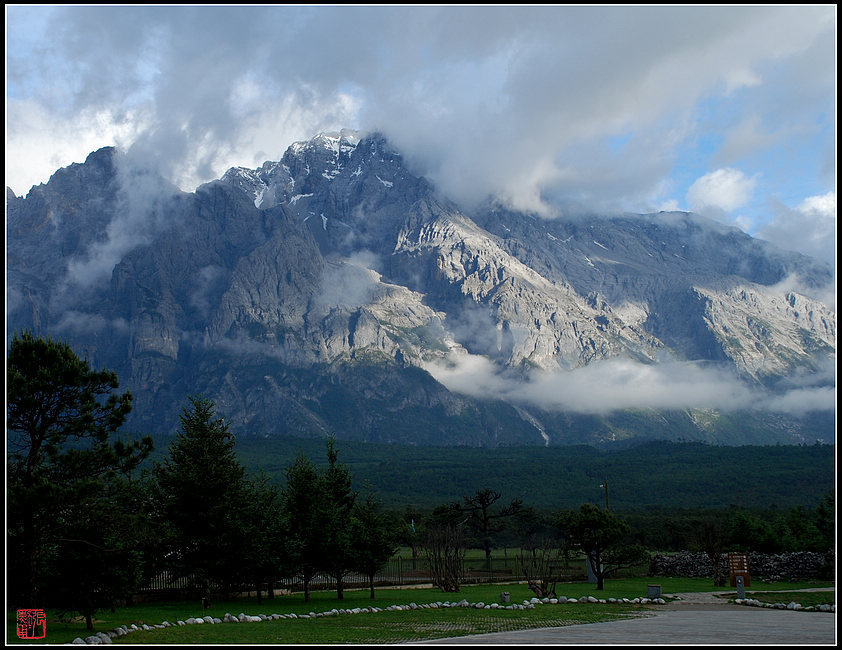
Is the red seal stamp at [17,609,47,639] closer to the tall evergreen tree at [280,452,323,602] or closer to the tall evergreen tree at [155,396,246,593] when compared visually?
the tall evergreen tree at [155,396,246,593]

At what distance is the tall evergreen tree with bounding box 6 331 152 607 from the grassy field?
7.02ft

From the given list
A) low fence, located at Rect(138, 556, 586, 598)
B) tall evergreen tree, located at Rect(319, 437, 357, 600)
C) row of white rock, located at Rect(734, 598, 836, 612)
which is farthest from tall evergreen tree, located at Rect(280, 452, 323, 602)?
row of white rock, located at Rect(734, 598, 836, 612)

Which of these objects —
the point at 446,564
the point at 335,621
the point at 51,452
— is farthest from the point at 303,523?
the point at 51,452

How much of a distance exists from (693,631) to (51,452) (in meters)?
19.9

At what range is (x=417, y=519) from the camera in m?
90.1

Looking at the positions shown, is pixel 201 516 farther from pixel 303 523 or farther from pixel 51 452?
pixel 51 452

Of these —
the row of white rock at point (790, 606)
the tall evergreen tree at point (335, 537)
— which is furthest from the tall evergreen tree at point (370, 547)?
the row of white rock at point (790, 606)

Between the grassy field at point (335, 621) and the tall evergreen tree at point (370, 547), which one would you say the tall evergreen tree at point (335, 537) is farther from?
the grassy field at point (335, 621)

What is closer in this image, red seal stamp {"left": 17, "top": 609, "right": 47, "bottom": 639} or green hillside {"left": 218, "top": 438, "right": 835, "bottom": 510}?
red seal stamp {"left": 17, "top": 609, "right": 47, "bottom": 639}

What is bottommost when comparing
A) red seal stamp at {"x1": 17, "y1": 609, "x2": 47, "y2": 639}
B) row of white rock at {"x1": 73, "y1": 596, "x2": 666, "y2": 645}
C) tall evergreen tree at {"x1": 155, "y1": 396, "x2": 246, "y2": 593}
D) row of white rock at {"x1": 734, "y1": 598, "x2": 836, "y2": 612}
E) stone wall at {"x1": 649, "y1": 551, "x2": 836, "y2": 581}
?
stone wall at {"x1": 649, "y1": 551, "x2": 836, "y2": 581}

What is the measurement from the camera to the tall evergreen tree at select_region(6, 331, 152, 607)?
22156 mm

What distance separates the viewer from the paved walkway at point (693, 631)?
16859 millimetres

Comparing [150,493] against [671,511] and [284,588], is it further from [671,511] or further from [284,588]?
[671,511]

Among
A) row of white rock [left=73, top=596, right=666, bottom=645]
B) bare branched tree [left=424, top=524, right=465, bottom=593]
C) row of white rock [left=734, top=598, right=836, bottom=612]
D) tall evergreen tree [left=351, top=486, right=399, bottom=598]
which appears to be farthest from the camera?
bare branched tree [left=424, top=524, right=465, bottom=593]
